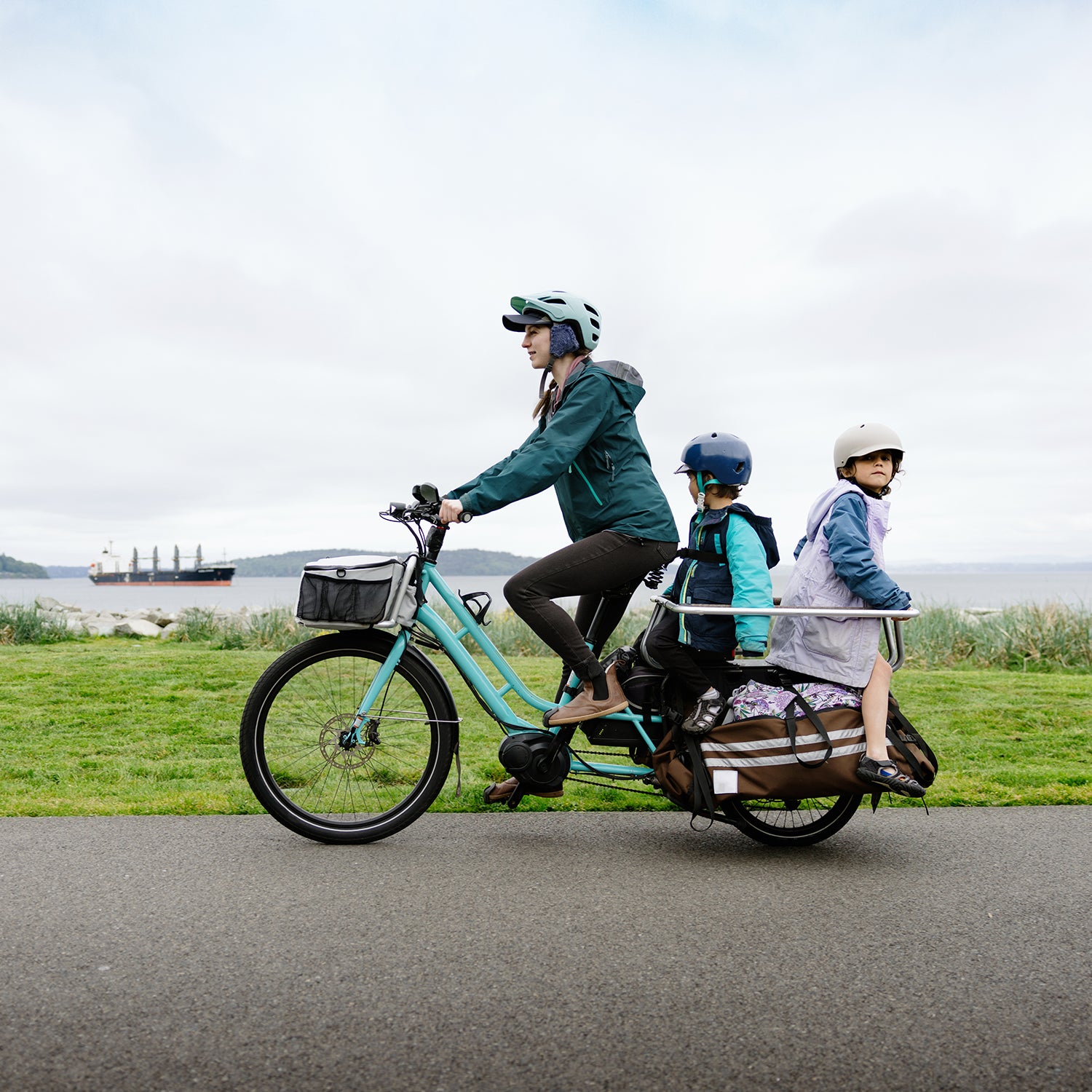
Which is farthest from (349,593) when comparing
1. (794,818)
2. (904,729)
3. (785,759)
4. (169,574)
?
(169,574)

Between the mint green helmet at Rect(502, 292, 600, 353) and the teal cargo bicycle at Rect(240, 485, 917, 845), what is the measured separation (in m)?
0.90

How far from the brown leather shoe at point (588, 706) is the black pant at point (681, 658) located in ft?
0.74

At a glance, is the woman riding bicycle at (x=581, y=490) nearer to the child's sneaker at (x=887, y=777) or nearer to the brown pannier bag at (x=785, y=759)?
the brown pannier bag at (x=785, y=759)

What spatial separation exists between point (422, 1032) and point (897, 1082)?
45.8 inches

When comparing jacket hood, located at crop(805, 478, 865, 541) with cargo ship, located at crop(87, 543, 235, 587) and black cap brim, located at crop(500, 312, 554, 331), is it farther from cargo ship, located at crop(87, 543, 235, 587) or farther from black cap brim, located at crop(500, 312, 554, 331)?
cargo ship, located at crop(87, 543, 235, 587)

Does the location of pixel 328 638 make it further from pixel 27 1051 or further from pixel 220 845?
pixel 27 1051

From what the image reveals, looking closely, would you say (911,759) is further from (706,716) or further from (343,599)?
(343,599)

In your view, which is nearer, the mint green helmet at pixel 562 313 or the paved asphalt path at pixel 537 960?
the paved asphalt path at pixel 537 960

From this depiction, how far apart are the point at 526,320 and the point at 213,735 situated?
3.97m

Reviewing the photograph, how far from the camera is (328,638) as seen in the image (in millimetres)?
4492

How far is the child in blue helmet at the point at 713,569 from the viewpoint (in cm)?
428

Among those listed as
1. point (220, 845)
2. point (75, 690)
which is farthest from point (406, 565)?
point (75, 690)

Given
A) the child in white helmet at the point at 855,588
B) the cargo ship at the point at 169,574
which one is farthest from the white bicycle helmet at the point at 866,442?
the cargo ship at the point at 169,574

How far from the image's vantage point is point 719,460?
4348 mm
